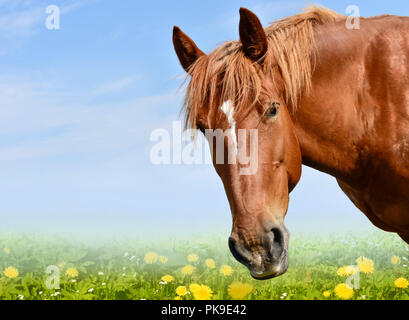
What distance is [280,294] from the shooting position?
462cm

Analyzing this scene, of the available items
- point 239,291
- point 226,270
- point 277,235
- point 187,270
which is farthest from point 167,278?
point 277,235

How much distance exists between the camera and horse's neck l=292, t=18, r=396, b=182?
370 cm

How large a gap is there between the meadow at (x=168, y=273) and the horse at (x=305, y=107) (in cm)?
113

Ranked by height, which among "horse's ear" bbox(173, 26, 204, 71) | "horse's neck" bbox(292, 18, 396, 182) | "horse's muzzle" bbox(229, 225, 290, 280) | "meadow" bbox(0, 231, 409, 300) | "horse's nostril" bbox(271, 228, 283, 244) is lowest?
"meadow" bbox(0, 231, 409, 300)

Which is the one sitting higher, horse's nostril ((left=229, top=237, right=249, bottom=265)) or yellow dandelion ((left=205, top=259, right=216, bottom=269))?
horse's nostril ((left=229, top=237, right=249, bottom=265))

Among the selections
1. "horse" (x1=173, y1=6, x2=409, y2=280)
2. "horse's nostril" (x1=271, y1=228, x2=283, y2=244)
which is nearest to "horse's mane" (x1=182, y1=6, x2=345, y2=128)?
"horse" (x1=173, y1=6, x2=409, y2=280)

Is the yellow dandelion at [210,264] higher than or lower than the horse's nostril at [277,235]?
lower

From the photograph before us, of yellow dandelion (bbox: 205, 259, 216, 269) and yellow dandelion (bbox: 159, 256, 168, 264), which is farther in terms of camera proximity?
yellow dandelion (bbox: 159, 256, 168, 264)

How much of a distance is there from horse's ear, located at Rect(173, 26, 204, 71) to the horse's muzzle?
1611 millimetres

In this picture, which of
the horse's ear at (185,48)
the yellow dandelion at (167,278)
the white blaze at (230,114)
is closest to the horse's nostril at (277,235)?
the white blaze at (230,114)

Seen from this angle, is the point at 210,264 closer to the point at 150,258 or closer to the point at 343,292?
the point at 150,258

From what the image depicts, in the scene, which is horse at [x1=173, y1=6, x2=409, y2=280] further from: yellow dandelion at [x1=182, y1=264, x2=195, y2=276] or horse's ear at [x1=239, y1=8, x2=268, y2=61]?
yellow dandelion at [x1=182, y1=264, x2=195, y2=276]

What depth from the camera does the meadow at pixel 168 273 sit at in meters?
4.54

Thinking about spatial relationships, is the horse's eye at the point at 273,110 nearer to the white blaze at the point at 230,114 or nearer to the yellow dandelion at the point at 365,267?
the white blaze at the point at 230,114
